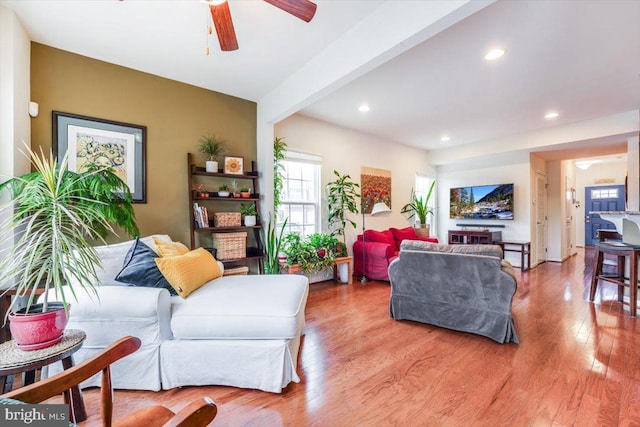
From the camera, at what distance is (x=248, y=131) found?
3.67 m

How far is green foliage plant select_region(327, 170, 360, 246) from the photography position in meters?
4.47

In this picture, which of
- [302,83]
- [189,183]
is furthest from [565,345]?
[189,183]

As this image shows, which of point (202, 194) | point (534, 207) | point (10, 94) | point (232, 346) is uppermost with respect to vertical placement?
point (10, 94)

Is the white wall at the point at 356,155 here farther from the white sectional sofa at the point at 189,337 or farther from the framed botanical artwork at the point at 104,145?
the white sectional sofa at the point at 189,337

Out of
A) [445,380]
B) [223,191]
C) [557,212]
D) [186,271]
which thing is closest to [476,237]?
[557,212]

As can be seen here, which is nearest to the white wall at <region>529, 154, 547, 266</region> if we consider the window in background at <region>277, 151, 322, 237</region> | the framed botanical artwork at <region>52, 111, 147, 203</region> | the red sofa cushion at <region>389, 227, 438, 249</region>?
the red sofa cushion at <region>389, 227, 438, 249</region>

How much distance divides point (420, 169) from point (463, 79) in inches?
137

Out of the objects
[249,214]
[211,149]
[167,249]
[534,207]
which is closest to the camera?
[167,249]

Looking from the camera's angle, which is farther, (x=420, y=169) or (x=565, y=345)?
(x=420, y=169)

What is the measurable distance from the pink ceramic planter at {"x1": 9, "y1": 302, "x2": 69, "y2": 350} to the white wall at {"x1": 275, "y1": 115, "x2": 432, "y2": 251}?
A: 3211 mm

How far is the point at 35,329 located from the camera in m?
1.28

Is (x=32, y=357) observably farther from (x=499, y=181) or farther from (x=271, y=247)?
(x=499, y=181)

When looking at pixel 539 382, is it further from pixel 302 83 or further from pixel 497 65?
pixel 302 83

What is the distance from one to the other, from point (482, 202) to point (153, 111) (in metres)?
6.20
